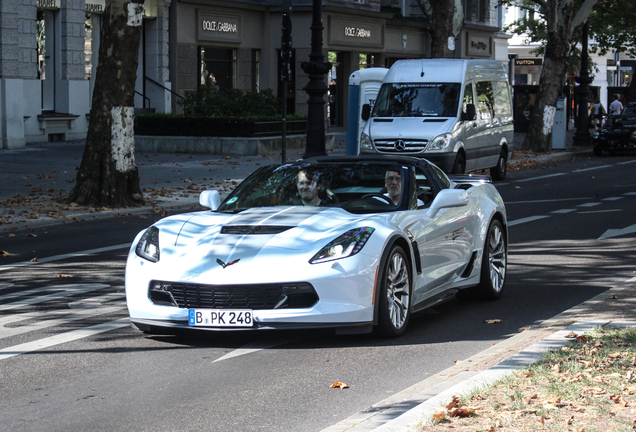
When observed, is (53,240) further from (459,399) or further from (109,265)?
(459,399)

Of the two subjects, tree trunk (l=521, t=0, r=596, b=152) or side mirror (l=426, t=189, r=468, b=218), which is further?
tree trunk (l=521, t=0, r=596, b=152)

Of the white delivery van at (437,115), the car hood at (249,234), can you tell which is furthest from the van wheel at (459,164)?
the car hood at (249,234)

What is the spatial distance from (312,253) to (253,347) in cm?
85

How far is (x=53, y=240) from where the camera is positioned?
42.1 ft

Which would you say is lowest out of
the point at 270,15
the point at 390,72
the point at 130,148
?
the point at 130,148

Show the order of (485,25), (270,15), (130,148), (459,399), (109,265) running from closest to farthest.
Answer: (459,399), (109,265), (130,148), (270,15), (485,25)

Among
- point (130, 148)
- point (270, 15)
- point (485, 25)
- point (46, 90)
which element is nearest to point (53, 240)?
point (130, 148)

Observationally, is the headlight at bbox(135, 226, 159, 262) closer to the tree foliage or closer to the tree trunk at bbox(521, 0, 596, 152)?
the tree trunk at bbox(521, 0, 596, 152)

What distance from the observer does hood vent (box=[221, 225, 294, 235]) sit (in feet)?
22.4

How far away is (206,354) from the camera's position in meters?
6.68

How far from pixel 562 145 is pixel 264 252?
2833cm

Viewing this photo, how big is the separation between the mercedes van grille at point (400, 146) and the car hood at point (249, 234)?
1261 centimetres

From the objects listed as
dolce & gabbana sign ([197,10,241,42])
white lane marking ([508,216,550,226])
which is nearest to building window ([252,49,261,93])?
dolce & gabbana sign ([197,10,241,42])

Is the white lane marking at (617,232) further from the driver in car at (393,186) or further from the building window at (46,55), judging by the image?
the building window at (46,55)
